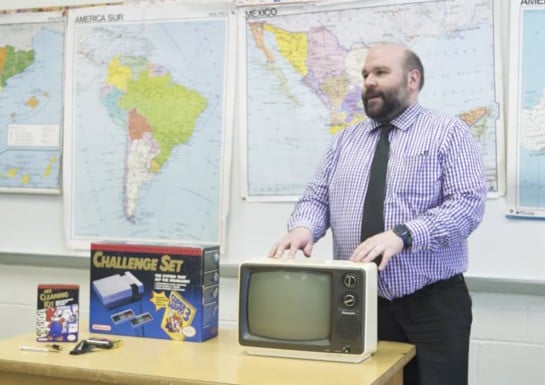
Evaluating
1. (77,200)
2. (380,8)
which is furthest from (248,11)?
(77,200)

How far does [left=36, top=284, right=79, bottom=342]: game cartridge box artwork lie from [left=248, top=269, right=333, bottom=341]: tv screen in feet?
1.63

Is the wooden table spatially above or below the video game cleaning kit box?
below

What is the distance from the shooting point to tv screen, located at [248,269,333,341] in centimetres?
189

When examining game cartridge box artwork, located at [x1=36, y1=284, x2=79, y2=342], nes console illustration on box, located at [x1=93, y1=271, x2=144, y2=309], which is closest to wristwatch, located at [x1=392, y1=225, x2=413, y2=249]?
nes console illustration on box, located at [x1=93, y1=271, x2=144, y2=309]

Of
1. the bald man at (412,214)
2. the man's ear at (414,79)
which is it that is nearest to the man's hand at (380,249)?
the bald man at (412,214)

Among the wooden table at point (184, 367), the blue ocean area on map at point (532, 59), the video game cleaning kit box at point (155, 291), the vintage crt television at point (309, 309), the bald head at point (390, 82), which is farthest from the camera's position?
the blue ocean area on map at point (532, 59)

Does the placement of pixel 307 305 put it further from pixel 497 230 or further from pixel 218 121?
pixel 218 121

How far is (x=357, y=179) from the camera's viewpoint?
228 centimetres

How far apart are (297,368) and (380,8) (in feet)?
5.28

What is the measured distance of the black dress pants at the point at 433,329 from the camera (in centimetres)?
211

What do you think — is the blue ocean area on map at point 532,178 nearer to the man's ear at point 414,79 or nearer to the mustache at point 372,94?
the man's ear at point 414,79

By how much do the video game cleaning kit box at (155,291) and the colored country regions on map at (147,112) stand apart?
1.08 meters

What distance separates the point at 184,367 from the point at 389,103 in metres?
1.03

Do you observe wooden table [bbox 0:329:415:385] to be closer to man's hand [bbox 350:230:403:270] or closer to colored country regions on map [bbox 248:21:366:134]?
man's hand [bbox 350:230:403:270]
